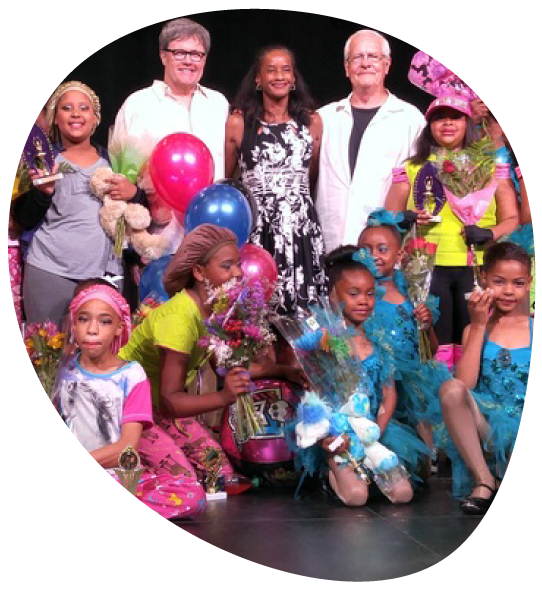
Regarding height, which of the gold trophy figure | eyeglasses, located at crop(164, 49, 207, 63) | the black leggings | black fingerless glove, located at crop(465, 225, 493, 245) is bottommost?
the black leggings

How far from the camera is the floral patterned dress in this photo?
6863mm

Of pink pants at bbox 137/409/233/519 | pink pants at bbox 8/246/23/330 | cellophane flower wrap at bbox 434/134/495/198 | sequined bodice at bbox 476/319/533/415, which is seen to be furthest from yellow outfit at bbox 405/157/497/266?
pink pants at bbox 8/246/23/330

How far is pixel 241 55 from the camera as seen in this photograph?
6.82 meters

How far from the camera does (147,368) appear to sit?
661 cm

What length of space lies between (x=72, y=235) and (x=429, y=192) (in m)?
1.79

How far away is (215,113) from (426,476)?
6.68ft

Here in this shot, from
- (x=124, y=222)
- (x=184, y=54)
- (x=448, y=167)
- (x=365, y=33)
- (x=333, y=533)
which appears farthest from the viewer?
(x=448, y=167)

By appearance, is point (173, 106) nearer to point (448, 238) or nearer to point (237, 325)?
point (237, 325)

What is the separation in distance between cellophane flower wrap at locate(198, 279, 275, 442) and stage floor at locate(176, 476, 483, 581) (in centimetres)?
56

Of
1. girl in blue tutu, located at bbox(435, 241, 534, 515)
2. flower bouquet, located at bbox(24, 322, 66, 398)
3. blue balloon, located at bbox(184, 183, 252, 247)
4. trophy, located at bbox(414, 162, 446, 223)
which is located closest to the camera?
flower bouquet, located at bbox(24, 322, 66, 398)

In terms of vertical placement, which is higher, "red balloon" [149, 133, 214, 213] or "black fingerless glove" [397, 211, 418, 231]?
"red balloon" [149, 133, 214, 213]

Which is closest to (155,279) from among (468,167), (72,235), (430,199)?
(72,235)

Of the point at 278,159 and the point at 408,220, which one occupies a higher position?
the point at 278,159

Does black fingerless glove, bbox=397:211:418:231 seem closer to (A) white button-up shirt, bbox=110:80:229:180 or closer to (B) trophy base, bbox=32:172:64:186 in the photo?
(A) white button-up shirt, bbox=110:80:229:180
